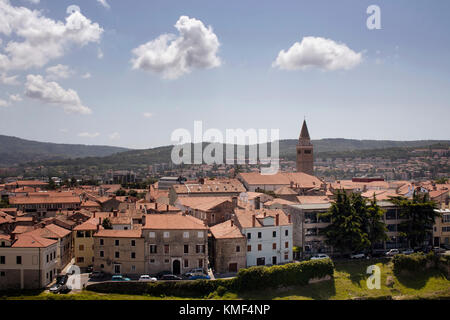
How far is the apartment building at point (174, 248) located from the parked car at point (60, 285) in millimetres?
8149

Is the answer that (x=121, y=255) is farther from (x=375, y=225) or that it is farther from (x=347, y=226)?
(x=375, y=225)

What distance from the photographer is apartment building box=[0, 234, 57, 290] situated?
40.0 metres

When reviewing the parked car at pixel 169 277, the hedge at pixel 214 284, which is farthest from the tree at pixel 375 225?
the parked car at pixel 169 277

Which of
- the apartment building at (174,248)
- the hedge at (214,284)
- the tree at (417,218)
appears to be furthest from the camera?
the tree at (417,218)

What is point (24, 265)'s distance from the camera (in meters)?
40.3

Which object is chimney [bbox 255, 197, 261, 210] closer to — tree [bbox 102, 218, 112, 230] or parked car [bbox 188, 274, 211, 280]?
parked car [bbox 188, 274, 211, 280]

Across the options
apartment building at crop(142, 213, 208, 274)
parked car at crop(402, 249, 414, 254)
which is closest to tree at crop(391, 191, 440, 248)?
parked car at crop(402, 249, 414, 254)

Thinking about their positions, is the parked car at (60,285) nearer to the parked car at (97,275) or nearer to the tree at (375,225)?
the parked car at (97,275)

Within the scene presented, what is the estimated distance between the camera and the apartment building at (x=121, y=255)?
42.4 metres

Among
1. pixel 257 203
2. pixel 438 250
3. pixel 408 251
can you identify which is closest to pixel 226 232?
pixel 257 203

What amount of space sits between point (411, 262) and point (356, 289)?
834cm

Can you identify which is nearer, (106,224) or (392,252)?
(106,224)
